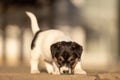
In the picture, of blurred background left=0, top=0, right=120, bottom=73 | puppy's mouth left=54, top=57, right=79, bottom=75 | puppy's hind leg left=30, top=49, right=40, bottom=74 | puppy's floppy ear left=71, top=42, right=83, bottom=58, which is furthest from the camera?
blurred background left=0, top=0, right=120, bottom=73

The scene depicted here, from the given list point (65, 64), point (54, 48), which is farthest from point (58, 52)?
point (65, 64)

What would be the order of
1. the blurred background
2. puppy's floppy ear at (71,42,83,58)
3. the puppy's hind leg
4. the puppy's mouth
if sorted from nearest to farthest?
the puppy's mouth → puppy's floppy ear at (71,42,83,58) → the puppy's hind leg → the blurred background

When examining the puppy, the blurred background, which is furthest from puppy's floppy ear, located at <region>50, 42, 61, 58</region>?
the blurred background

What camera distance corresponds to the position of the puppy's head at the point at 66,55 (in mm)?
7566

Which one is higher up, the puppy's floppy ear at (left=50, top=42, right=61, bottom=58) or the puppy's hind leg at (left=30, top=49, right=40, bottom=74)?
the puppy's floppy ear at (left=50, top=42, right=61, bottom=58)

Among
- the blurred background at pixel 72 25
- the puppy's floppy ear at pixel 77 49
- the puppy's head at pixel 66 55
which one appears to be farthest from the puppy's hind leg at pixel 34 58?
the blurred background at pixel 72 25

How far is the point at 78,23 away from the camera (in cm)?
1523

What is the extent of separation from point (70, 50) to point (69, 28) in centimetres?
747

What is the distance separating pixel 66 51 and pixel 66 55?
0.07 m

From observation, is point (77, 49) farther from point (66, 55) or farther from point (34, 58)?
point (34, 58)

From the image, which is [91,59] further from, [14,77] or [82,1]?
[14,77]

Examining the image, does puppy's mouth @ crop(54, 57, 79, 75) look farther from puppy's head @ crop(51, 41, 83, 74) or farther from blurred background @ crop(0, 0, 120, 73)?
blurred background @ crop(0, 0, 120, 73)

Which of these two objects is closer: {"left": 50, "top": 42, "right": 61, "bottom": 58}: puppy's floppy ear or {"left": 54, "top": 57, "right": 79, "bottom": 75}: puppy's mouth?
{"left": 54, "top": 57, "right": 79, "bottom": 75}: puppy's mouth

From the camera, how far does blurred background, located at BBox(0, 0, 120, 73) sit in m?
15.2
